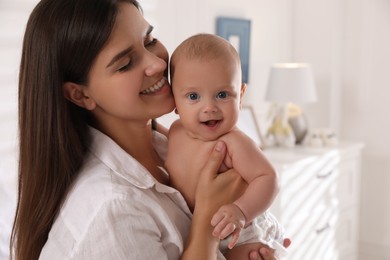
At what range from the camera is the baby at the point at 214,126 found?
1.30 meters

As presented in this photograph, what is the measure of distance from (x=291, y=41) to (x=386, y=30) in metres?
0.67

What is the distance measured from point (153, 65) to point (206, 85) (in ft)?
0.49

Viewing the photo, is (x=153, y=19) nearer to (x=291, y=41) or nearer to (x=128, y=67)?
(x=128, y=67)

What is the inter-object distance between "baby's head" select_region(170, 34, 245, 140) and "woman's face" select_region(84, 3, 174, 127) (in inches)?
2.3

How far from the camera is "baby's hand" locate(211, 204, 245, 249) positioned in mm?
1189

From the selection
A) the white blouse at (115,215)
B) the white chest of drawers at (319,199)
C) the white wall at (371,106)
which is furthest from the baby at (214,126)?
the white wall at (371,106)

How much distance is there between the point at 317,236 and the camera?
10.6ft

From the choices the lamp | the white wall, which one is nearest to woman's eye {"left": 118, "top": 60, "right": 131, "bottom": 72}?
the lamp

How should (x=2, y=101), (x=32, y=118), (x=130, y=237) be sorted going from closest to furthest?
1. (x=130, y=237)
2. (x=32, y=118)
3. (x=2, y=101)

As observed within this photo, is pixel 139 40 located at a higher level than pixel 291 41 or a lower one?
higher

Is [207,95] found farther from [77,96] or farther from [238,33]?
[238,33]

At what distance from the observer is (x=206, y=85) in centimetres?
130

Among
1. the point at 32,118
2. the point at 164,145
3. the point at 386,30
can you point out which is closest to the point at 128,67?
the point at 32,118

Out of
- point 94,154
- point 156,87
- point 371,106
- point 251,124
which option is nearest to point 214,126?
point 156,87
